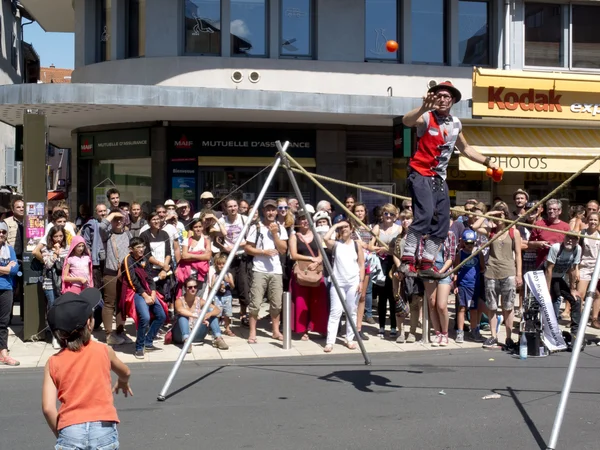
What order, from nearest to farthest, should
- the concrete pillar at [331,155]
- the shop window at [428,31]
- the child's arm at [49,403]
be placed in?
the child's arm at [49,403]
the concrete pillar at [331,155]
the shop window at [428,31]

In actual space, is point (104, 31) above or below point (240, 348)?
above

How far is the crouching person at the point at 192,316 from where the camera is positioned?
1121 cm

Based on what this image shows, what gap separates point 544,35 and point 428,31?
3.05m

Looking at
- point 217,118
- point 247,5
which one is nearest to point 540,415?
point 217,118

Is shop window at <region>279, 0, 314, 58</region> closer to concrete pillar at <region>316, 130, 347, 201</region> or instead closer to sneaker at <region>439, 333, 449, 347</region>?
concrete pillar at <region>316, 130, 347, 201</region>

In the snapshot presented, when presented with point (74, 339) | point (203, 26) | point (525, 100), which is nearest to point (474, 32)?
point (525, 100)

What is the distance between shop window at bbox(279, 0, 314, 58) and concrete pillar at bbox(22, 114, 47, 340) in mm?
7468

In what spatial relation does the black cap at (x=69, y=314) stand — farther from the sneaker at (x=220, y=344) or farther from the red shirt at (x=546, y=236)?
the red shirt at (x=546, y=236)

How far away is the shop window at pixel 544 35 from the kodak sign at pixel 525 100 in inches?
57.7

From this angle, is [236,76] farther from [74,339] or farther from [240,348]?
[74,339]

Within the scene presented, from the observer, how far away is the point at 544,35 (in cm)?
1959

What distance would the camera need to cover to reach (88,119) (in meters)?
18.3

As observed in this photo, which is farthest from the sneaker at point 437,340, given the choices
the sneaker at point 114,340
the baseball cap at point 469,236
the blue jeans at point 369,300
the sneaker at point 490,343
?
the sneaker at point 114,340

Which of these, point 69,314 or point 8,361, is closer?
point 69,314
